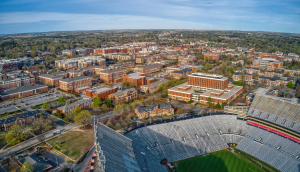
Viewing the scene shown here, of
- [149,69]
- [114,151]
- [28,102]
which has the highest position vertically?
[149,69]

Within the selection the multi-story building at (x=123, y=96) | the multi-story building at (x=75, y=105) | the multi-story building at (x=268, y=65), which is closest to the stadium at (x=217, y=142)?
the multi-story building at (x=123, y=96)

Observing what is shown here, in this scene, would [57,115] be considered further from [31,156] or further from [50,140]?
[31,156]

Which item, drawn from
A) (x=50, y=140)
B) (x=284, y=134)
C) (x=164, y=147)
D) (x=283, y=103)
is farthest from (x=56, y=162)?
(x=283, y=103)

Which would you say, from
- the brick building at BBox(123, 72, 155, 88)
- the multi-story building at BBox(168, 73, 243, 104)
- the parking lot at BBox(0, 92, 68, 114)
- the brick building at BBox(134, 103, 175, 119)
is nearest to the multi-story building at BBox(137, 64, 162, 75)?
the brick building at BBox(123, 72, 155, 88)

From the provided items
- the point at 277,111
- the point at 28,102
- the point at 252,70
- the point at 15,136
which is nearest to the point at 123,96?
the point at 28,102

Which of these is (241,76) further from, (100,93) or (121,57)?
(121,57)

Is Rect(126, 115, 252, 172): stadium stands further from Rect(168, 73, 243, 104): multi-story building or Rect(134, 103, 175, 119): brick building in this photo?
Rect(168, 73, 243, 104): multi-story building
